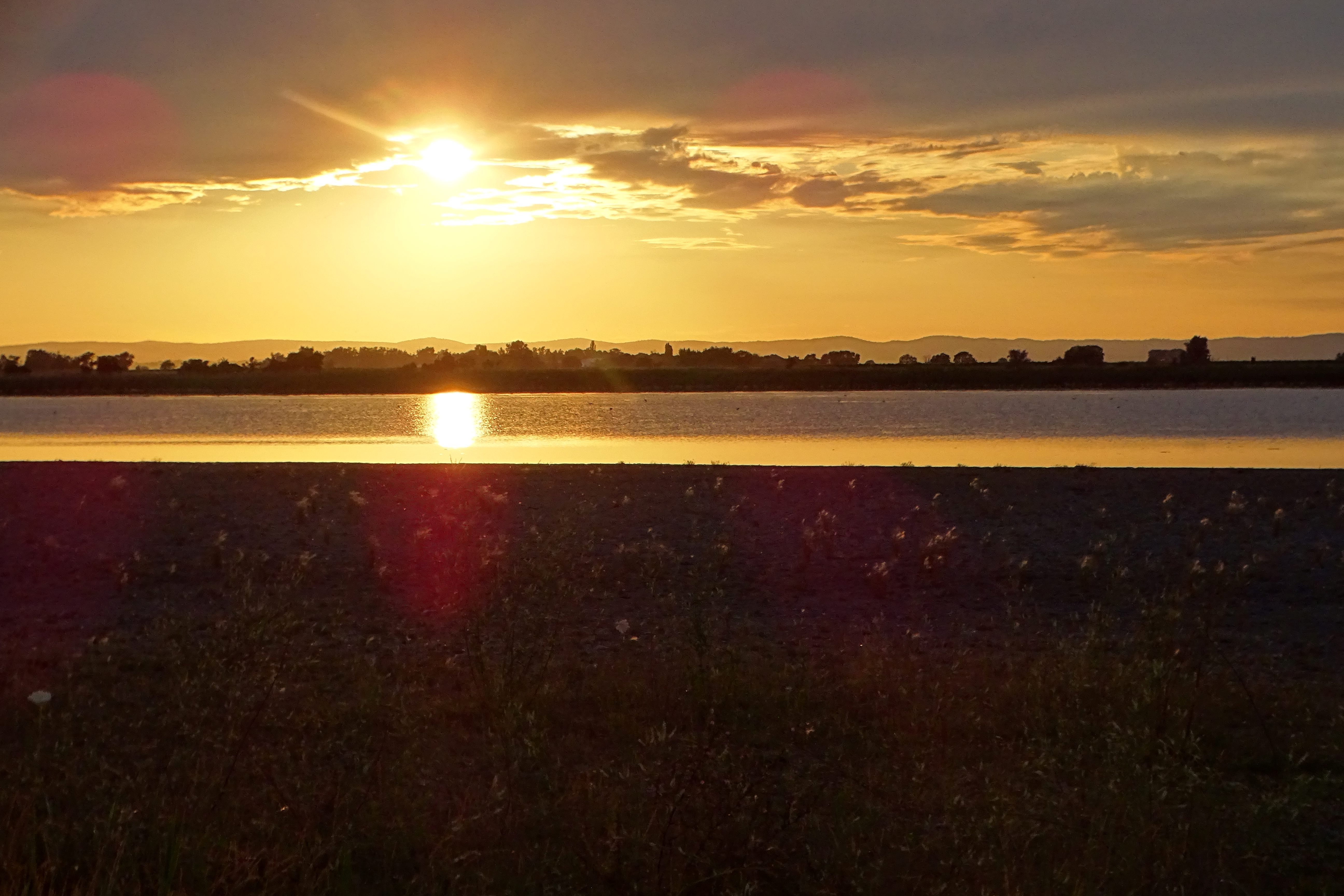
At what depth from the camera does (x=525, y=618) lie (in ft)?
30.7

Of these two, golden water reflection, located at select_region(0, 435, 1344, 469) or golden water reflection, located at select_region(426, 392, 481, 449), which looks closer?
golden water reflection, located at select_region(0, 435, 1344, 469)

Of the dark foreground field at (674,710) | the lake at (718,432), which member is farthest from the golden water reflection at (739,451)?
the dark foreground field at (674,710)

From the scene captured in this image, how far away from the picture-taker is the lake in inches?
1037

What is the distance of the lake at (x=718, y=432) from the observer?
86.4 ft

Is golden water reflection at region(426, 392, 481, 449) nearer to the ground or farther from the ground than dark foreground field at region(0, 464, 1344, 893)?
nearer to the ground

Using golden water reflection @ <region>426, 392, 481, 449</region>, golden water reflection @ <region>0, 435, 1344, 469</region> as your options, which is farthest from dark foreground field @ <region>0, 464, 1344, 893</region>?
golden water reflection @ <region>426, 392, 481, 449</region>

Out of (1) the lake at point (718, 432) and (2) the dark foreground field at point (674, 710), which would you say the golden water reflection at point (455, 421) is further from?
(2) the dark foreground field at point (674, 710)

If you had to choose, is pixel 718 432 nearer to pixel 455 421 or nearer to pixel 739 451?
pixel 739 451

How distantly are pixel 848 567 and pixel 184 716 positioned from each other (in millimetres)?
6910

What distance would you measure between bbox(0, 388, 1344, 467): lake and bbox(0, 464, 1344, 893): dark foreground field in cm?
1095

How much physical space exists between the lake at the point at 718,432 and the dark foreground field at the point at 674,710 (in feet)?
35.9

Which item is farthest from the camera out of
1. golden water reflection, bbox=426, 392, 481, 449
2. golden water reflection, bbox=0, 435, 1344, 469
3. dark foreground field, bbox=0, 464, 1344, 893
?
golden water reflection, bbox=426, 392, 481, 449

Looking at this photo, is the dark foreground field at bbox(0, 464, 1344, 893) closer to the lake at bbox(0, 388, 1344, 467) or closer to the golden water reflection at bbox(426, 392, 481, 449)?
the lake at bbox(0, 388, 1344, 467)

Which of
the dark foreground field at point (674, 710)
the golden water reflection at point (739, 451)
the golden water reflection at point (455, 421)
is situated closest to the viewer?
the dark foreground field at point (674, 710)
